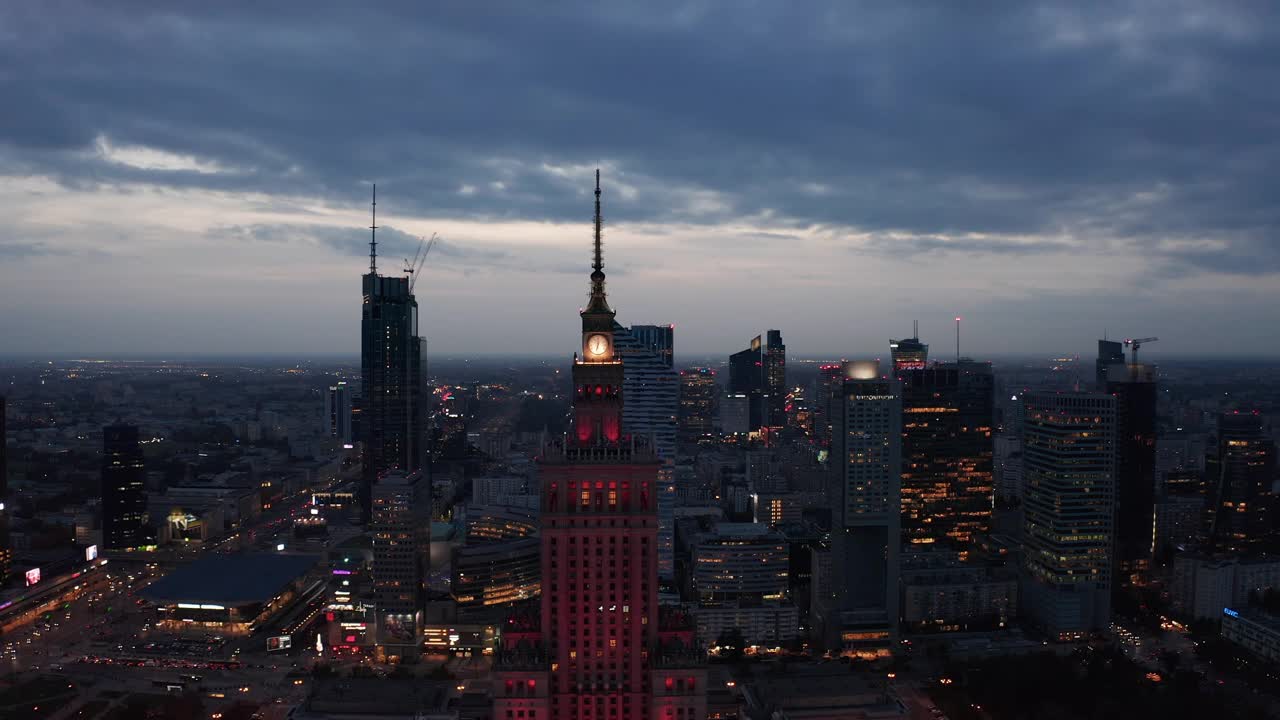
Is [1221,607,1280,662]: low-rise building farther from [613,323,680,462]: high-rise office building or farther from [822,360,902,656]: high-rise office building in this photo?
[613,323,680,462]: high-rise office building

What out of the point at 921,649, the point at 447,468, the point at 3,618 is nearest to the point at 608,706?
the point at 921,649

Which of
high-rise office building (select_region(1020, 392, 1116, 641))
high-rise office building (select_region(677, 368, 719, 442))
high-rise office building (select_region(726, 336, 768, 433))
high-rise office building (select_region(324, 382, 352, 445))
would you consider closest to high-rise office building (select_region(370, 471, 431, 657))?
high-rise office building (select_region(1020, 392, 1116, 641))

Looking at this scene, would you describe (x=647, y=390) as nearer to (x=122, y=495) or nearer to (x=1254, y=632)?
(x=1254, y=632)

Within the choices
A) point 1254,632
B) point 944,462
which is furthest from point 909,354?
point 1254,632

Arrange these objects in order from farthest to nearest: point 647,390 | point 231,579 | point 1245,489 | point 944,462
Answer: point 944,462 → point 1245,489 → point 647,390 → point 231,579

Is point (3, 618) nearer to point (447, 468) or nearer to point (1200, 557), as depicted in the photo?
point (447, 468)

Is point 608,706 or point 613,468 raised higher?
point 613,468
